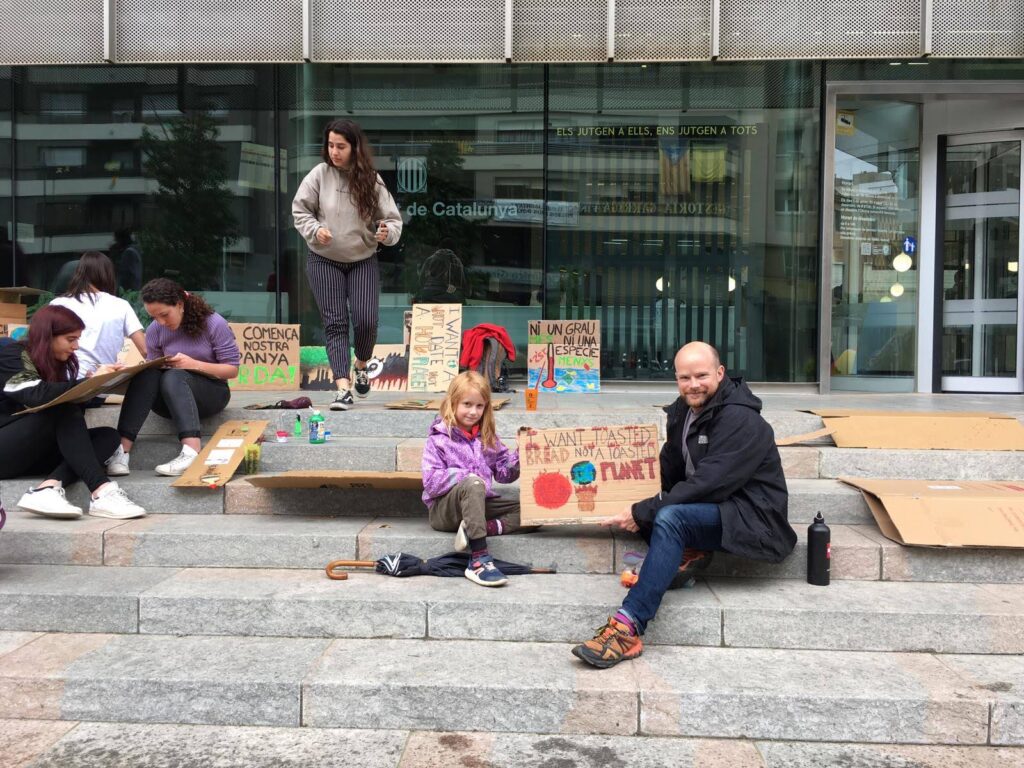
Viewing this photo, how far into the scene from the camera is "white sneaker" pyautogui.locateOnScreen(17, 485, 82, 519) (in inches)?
199

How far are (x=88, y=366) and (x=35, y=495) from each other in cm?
131

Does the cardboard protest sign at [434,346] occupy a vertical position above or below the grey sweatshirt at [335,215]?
below

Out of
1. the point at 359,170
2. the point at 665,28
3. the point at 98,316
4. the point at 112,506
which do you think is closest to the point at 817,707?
the point at 112,506

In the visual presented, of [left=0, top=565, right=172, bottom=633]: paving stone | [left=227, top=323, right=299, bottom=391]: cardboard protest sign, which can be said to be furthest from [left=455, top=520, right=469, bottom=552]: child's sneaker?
[left=227, top=323, right=299, bottom=391]: cardboard protest sign

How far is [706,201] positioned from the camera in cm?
957

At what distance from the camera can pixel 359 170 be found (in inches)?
251

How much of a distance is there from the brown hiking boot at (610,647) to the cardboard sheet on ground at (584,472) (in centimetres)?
89

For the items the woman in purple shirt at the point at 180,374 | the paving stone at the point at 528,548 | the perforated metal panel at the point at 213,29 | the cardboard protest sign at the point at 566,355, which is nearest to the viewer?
the paving stone at the point at 528,548

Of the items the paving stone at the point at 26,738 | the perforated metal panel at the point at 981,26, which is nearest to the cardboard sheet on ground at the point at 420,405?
the paving stone at the point at 26,738

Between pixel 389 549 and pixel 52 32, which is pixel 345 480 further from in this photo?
pixel 52 32

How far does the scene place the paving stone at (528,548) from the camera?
185 inches

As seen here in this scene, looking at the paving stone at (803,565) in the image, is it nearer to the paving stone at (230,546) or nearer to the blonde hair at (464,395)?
the blonde hair at (464,395)

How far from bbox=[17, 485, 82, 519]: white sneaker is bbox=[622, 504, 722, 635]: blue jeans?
3.17 metres

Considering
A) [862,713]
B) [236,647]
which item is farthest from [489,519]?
[862,713]
